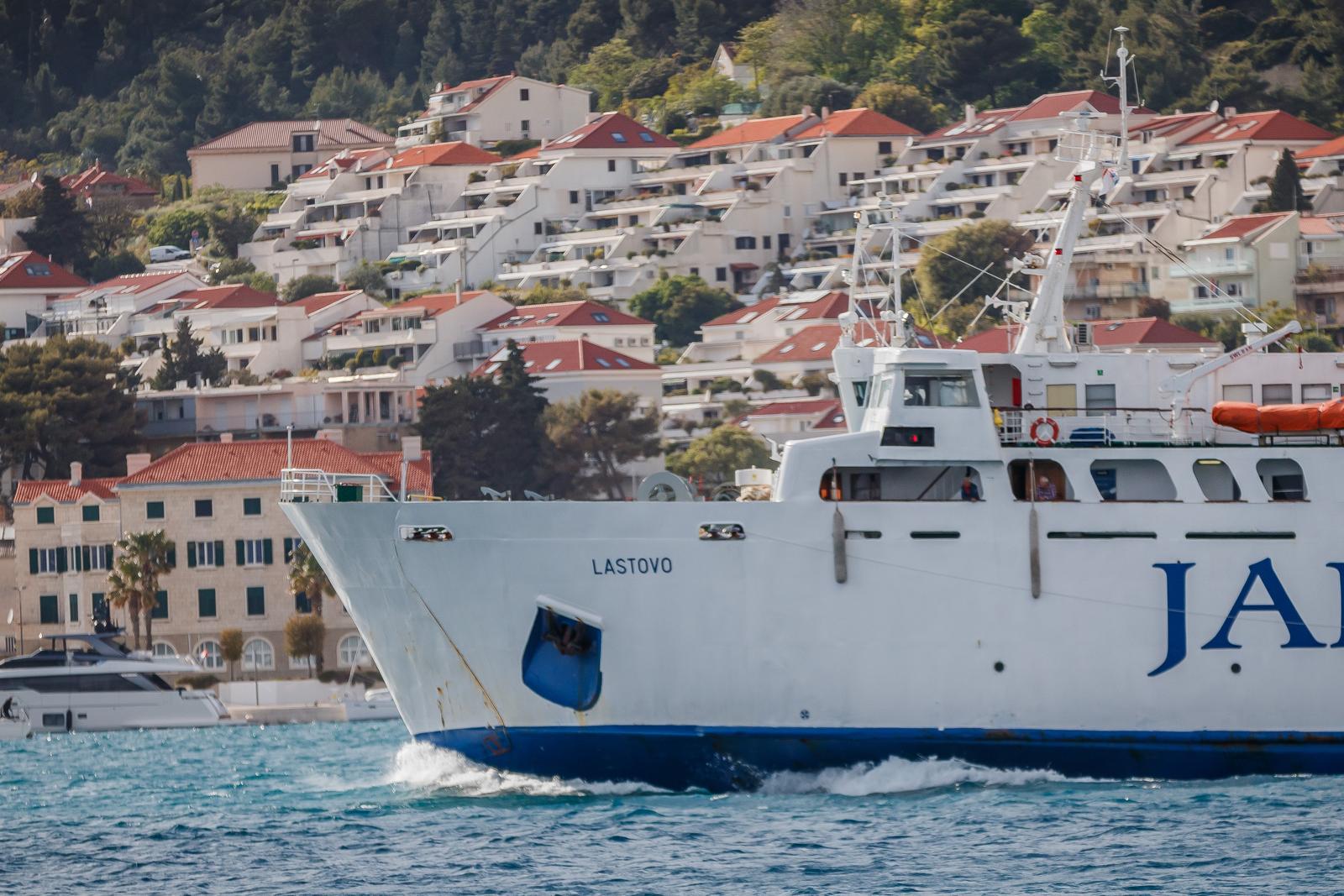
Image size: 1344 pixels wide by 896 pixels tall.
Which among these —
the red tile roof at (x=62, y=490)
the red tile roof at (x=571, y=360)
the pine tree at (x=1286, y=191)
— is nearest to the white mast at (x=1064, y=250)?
the red tile roof at (x=62, y=490)

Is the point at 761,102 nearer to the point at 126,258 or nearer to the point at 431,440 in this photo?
the point at 126,258

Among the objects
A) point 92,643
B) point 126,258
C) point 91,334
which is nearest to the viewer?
point 92,643

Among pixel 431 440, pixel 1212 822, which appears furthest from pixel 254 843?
pixel 431 440

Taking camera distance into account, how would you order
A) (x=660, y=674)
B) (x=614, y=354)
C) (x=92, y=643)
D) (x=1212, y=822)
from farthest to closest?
(x=614, y=354)
(x=92, y=643)
(x=660, y=674)
(x=1212, y=822)

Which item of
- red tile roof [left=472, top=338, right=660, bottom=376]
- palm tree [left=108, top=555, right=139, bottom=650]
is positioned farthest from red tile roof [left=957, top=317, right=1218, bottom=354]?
palm tree [left=108, top=555, right=139, bottom=650]

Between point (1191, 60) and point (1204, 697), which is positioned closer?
point (1204, 697)

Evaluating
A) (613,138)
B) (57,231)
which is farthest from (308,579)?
(57,231)

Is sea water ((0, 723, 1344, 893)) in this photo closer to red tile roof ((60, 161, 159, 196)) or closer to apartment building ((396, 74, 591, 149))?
apartment building ((396, 74, 591, 149))

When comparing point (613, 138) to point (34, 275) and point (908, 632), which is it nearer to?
point (34, 275)

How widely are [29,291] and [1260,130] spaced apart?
190 feet

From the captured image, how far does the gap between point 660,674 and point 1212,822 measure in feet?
23.3

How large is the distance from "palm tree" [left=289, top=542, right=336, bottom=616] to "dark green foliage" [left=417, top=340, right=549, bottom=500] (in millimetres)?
11802

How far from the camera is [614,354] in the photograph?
104562 millimetres

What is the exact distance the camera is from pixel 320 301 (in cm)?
12494
